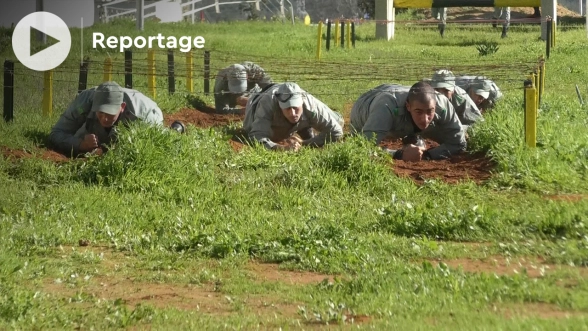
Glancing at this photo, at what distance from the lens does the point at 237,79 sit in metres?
19.2

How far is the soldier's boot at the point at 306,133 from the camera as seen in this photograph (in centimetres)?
1611

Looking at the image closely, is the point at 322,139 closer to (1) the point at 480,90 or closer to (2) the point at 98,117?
(1) the point at 480,90

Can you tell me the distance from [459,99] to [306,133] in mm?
→ 2139

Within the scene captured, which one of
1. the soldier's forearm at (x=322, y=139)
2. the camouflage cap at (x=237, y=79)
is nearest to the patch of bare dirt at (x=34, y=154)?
the soldier's forearm at (x=322, y=139)

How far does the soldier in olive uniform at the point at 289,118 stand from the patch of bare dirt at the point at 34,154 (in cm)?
252

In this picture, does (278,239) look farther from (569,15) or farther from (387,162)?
(569,15)

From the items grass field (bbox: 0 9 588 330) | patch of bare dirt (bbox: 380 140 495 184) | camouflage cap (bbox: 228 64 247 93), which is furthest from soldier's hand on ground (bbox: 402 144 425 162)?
camouflage cap (bbox: 228 64 247 93)

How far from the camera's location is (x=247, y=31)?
38.2 meters

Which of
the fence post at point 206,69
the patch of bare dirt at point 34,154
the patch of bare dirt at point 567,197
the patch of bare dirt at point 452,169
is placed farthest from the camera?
the fence post at point 206,69

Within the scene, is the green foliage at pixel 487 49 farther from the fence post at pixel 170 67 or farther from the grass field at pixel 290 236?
the grass field at pixel 290 236

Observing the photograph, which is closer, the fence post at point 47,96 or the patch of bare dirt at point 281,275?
the patch of bare dirt at point 281,275

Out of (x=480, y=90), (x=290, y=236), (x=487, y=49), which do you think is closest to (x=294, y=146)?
(x=480, y=90)

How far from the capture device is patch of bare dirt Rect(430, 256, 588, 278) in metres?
8.37

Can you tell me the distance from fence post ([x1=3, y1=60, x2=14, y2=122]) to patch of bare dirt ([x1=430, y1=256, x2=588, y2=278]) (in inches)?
345
